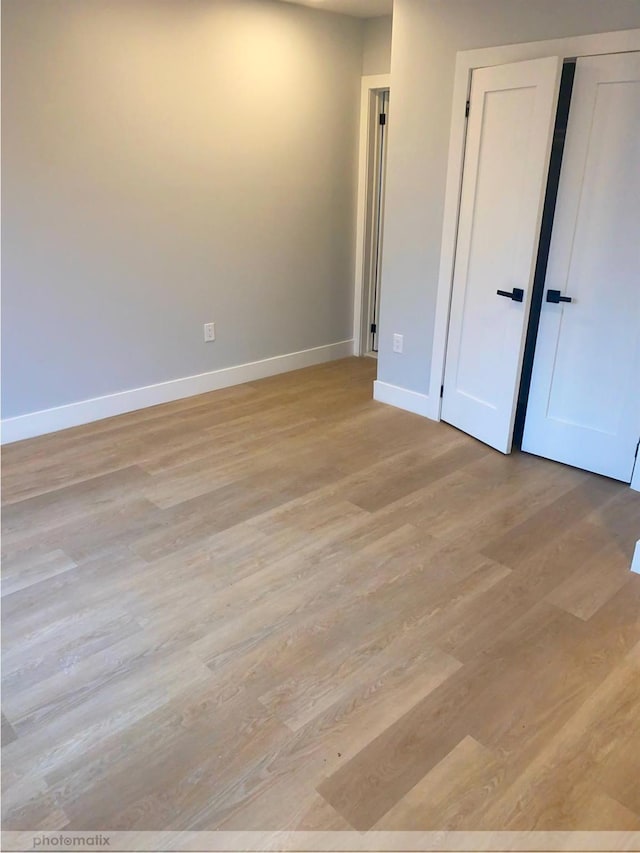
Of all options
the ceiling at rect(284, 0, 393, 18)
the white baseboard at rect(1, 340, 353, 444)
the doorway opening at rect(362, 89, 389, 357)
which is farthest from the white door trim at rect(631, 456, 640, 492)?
the ceiling at rect(284, 0, 393, 18)

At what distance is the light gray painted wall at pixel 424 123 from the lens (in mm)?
3092

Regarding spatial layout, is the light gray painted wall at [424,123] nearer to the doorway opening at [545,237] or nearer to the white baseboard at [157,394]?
the doorway opening at [545,237]

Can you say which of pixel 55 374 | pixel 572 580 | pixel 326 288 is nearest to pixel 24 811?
pixel 572 580

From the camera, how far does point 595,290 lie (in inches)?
125

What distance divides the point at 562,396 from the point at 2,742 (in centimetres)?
292

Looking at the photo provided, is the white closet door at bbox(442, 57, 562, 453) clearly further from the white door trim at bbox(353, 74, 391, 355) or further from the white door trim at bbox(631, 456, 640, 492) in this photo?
the white door trim at bbox(353, 74, 391, 355)

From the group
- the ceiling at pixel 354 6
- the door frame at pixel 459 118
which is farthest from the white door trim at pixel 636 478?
the ceiling at pixel 354 6

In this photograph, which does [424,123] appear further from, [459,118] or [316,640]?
[316,640]

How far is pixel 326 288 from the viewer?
515 cm

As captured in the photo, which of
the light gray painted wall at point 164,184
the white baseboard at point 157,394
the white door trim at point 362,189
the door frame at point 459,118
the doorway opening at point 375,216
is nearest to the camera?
the door frame at point 459,118

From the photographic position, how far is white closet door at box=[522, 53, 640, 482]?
9.64 ft

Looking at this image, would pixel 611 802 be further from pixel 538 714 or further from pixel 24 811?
pixel 24 811

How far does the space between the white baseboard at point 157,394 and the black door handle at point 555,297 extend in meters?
2.25

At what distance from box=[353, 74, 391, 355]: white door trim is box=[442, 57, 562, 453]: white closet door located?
1.56 m
